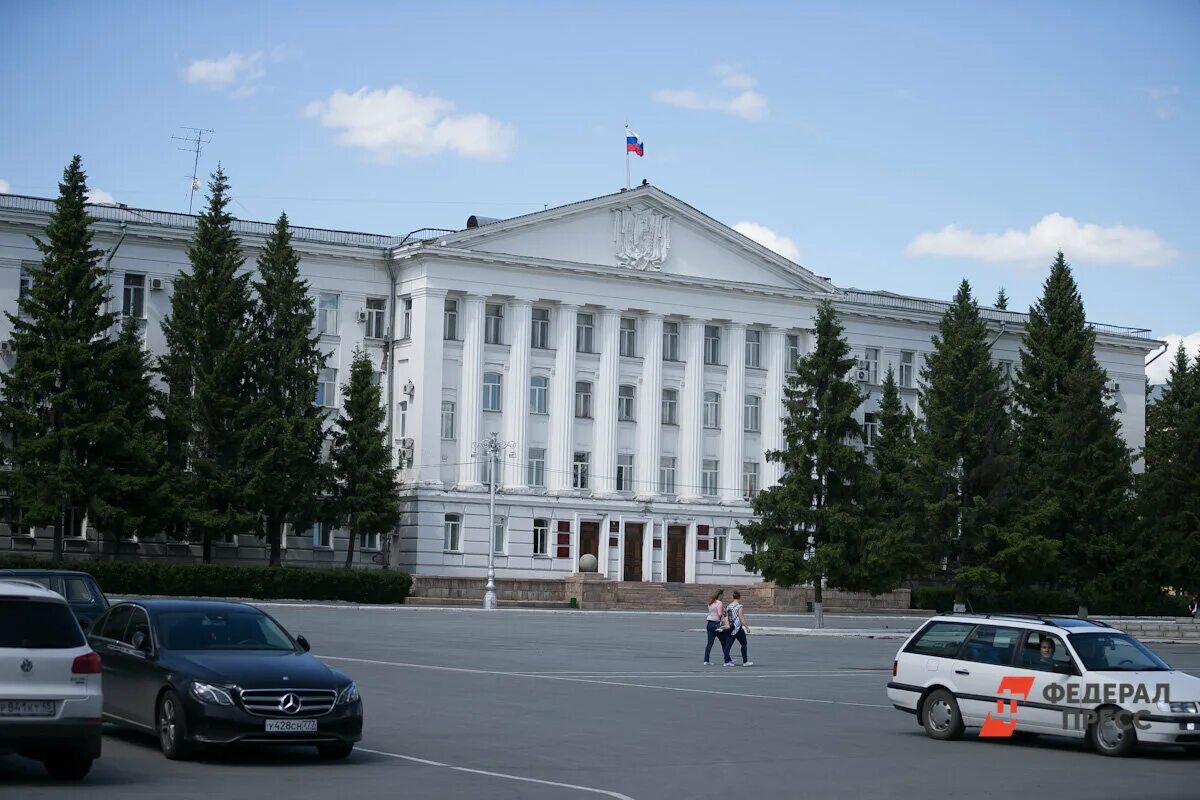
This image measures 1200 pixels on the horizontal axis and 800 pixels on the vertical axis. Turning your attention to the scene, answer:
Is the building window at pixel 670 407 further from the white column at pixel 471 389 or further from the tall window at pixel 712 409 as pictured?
the white column at pixel 471 389

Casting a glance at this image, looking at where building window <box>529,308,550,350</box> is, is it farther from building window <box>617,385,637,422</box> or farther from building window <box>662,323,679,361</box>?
building window <box>662,323,679,361</box>

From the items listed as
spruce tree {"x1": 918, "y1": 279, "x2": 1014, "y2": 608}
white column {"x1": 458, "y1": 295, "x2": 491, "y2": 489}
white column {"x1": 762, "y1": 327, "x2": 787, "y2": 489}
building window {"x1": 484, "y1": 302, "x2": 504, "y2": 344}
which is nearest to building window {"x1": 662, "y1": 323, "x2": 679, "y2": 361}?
white column {"x1": 762, "y1": 327, "x2": 787, "y2": 489}

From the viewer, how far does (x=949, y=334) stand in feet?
213

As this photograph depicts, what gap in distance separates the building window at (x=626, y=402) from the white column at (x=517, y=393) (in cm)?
498

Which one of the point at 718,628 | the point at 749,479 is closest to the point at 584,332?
the point at 749,479

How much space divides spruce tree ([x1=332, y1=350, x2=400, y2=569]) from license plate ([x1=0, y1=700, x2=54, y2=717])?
4893 cm

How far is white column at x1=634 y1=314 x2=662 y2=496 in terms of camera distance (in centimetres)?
7256

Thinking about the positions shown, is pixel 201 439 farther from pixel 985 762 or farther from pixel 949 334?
pixel 985 762

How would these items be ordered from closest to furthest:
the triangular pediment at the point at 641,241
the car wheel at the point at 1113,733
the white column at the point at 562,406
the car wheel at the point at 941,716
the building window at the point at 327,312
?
the car wheel at the point at 1113,733 → the car wheel at the point at 941,716 → the building window at the point at 327,312 → the triangular pediment at the point at 641,241 → the white column at the point at 562,406

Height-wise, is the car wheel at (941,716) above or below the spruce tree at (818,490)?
below

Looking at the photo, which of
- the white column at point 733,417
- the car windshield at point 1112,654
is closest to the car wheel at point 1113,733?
the car windshield at point 1112,654

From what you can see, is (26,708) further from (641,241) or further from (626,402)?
(641,241)

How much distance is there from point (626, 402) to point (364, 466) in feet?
49.1

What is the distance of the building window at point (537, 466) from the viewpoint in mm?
70000
